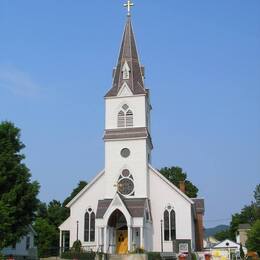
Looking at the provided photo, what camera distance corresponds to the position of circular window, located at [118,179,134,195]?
140 ft

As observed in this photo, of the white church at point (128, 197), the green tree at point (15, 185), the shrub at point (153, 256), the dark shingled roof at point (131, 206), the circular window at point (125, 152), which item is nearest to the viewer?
the green tree at point (15, 185)

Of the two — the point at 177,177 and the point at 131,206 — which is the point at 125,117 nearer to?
the point at 131,206

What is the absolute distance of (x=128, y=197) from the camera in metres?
42.5

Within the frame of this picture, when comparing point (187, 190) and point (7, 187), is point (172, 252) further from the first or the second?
point (187, 190)

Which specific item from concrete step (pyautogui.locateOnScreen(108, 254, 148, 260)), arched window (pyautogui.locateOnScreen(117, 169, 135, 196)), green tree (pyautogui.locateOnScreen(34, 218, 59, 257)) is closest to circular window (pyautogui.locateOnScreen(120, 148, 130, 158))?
arched window (pyautogui.locateOnScreen(117, 169, 135, 196))

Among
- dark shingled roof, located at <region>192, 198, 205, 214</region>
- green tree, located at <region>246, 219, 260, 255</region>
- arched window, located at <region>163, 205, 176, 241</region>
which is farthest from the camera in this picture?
dark shingled roof, located at <region>192, 198, 205, 214</region>

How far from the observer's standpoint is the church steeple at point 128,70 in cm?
4575

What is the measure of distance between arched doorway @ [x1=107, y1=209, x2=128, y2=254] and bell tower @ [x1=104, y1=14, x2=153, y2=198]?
2.12m

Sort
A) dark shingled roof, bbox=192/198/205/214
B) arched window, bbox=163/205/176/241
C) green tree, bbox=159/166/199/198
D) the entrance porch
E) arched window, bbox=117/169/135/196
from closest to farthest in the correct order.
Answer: the entrance porch < arched window, bbox=163/205/176/241 < arched window, bbox=117/169/135/196 < dark shingled roof, bbox=192/198/205/214 < green tree, bbox=159/166/199/198

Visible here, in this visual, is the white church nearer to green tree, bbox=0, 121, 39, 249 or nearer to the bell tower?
the bell tower

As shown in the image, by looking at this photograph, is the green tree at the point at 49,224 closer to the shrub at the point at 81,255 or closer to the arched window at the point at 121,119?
the arched window at the point at 121,119

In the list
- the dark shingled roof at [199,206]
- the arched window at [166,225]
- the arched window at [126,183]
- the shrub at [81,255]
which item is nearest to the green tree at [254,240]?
the dark shingled roof at [199,206]

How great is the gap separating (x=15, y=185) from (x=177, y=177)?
41.1 meters

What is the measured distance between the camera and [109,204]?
41.5 m
